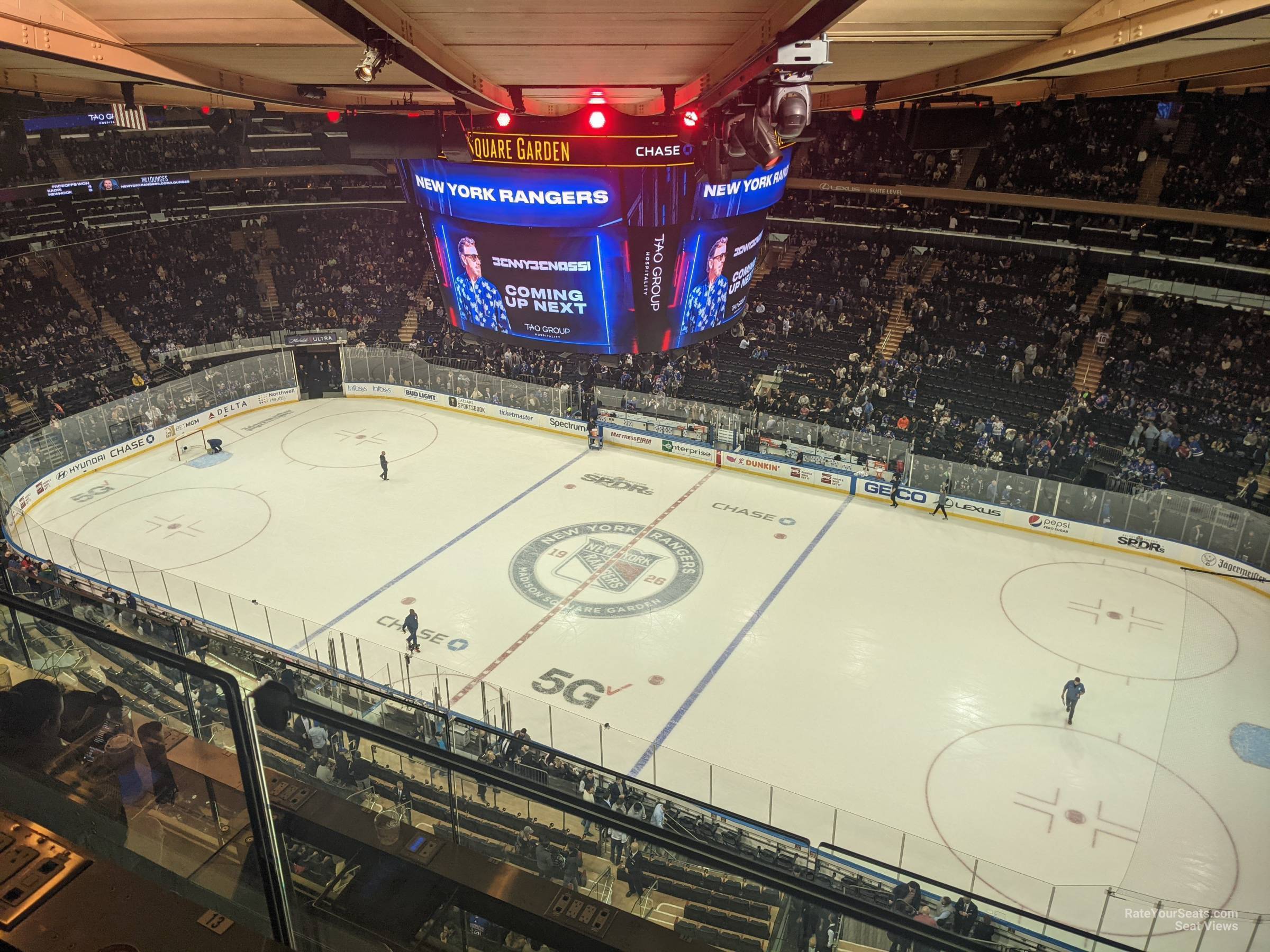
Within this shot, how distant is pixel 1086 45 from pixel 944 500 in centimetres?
1528

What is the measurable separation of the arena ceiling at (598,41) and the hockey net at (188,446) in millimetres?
14590

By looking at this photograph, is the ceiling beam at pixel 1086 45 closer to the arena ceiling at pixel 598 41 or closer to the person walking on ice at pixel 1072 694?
the arena ceiling at pixel 598 41

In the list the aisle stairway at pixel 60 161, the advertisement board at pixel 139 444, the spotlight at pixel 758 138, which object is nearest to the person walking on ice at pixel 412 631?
the spotlight at pixel 758 138

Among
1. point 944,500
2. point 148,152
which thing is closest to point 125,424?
point 148,152

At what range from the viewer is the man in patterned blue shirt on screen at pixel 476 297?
1656 cm

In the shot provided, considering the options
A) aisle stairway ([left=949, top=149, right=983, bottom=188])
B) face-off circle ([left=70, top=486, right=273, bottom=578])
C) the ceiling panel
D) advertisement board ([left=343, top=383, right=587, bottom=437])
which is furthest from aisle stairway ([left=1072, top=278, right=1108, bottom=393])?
face-off circle ([left=70, top=486, right=273, bottom=578])

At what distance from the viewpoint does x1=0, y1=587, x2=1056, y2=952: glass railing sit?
3.31m

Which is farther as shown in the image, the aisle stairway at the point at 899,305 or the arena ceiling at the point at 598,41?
the aisle stairway at the point at 899,305

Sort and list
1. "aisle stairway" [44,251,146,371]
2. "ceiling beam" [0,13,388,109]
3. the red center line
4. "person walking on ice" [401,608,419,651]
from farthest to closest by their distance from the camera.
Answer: "aisle stairway" [44,251,146,371], "person walking on ice" [401,608,419,651], the red center line, "ceiling beam" [0,13,388,109]

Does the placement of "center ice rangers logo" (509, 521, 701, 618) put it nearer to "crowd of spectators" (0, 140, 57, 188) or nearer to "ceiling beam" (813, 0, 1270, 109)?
"ceiling beam" (813, 0, 1270, 109)

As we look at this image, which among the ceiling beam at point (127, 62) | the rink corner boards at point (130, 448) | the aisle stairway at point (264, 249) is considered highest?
the ceiling beam at point (127, 62)

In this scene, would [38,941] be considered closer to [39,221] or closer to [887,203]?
[887,203]

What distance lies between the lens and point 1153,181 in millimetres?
26734

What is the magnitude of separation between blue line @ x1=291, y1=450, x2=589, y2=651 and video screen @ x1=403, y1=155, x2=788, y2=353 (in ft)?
19.1
